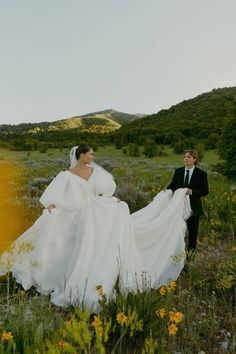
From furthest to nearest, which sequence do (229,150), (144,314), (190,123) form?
(190,123) → (229,150) → (144,314)

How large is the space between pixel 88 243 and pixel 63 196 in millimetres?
869

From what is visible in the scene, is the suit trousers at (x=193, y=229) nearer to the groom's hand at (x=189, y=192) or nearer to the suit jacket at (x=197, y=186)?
the suit jacket at (x=197, y=186)

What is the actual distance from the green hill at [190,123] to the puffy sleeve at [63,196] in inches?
435

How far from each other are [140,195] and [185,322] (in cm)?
697

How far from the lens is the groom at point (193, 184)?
24.0 ft

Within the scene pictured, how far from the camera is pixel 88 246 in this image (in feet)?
18.9

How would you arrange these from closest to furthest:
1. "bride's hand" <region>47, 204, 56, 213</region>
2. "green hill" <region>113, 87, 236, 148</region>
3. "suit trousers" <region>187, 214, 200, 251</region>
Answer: "bride's hand" <region>47, 204, 56, 213</region> < "suit trousers" <region>187, 214, 200, 251</region> < "green hill" <region>113, 87, 236, 148</region>

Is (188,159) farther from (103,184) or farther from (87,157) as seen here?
(87,157)

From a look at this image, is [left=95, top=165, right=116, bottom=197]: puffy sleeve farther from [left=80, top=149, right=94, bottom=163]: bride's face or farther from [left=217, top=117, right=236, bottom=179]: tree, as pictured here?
[left=217, top=117, right=236, bottom=179]: tree

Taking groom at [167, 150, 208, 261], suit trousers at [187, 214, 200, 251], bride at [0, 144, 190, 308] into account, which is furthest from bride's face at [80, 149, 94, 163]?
suit trousers at [187, 214, 200, 251]

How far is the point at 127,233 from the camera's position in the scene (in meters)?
6.01

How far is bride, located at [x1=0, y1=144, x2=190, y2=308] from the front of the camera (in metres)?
5.44

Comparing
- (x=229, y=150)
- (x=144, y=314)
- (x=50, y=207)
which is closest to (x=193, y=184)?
(x=50, y=207)

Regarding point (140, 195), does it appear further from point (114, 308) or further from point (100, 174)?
point (114, 308)
